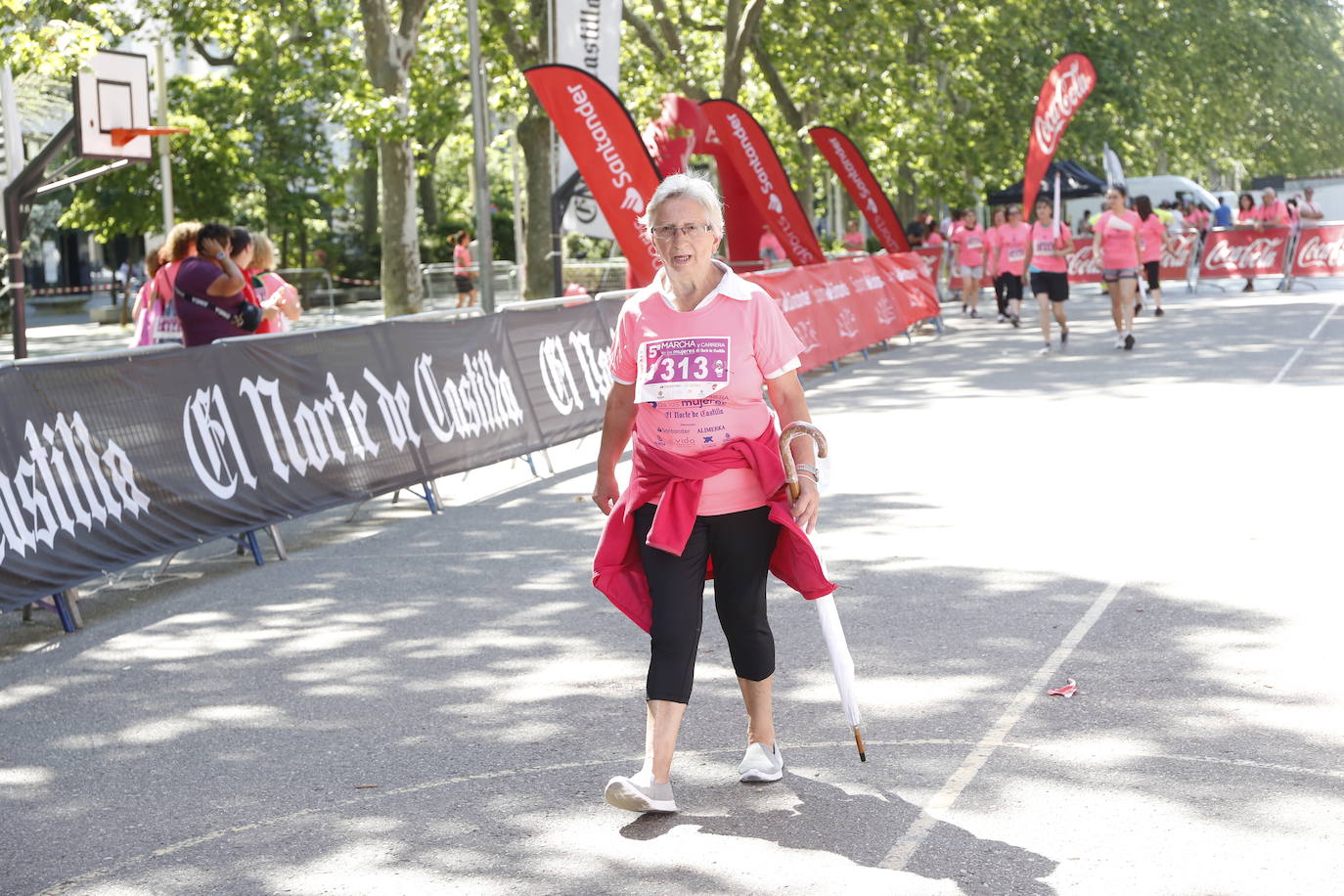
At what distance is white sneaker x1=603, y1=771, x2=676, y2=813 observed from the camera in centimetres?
518

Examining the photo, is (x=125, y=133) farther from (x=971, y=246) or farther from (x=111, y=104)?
(x=971, y=246)

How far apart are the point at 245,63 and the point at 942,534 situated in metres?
29.5

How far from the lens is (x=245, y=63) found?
3616 cm

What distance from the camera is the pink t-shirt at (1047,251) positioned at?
19953 mm

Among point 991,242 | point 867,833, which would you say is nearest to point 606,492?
point 867,833

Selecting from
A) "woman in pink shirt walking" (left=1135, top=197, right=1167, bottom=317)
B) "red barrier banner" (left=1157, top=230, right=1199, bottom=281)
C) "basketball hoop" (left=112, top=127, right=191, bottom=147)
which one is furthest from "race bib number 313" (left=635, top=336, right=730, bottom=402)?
"red barrier banner" (left=1157, top=230, right=1199, bottom=281)

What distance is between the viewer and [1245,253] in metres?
33.6

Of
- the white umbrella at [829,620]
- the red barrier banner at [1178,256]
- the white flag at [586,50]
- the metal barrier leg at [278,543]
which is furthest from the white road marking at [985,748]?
the red barrier banner at [1178,256]

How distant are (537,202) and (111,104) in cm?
1305

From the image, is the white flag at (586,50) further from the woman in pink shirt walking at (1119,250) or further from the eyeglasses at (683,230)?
the eyeglasses at (683,230)

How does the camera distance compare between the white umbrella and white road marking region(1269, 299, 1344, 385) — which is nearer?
the white umbrella

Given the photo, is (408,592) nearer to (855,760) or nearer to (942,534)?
(942,534)

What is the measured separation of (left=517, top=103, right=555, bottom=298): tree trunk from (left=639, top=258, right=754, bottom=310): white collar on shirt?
78.1ft

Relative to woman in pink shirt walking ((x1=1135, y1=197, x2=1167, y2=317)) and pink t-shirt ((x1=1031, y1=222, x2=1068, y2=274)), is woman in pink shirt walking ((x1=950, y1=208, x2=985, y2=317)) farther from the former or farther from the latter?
pink t-shirt ((x1=1031, y1=222, x2=1068, y2=274))
